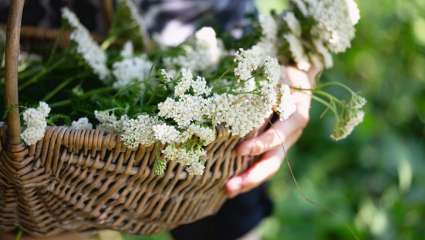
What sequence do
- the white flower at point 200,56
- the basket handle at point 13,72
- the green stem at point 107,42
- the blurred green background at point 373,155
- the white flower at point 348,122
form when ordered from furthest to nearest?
the blurred green background at point 373,155 → the green stem at point 107,42 → the white flower at point 200,56 → the white flower at point 348,122 → the basket handle at point 13,72

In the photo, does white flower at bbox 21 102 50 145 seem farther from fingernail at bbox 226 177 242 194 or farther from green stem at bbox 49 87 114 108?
fingernail at bbox 226 177 242 194

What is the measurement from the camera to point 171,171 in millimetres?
807

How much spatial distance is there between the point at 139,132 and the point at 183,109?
1.9 inches

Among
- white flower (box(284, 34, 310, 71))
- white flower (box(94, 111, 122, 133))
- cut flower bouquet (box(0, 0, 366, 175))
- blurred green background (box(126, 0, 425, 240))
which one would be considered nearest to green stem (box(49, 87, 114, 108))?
cut flower bouquet (box(0, 0, 366, 175))

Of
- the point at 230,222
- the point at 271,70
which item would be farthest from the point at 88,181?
→ the point at 230,222

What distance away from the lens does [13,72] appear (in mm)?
722

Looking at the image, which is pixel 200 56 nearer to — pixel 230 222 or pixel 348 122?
pixel 348 122

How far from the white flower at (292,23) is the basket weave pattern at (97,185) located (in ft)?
0.60

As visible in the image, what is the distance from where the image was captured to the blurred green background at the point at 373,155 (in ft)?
5.94

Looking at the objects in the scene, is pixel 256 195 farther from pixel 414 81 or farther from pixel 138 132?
pixel 414 81

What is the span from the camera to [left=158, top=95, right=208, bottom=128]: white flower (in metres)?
0.73

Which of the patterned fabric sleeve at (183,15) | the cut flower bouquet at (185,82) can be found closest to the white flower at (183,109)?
the cut flower bouquet at (185,82)

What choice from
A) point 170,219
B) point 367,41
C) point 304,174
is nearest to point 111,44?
point 170,219

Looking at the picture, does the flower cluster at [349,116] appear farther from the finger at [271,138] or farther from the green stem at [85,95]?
the green stem at [85,95]
